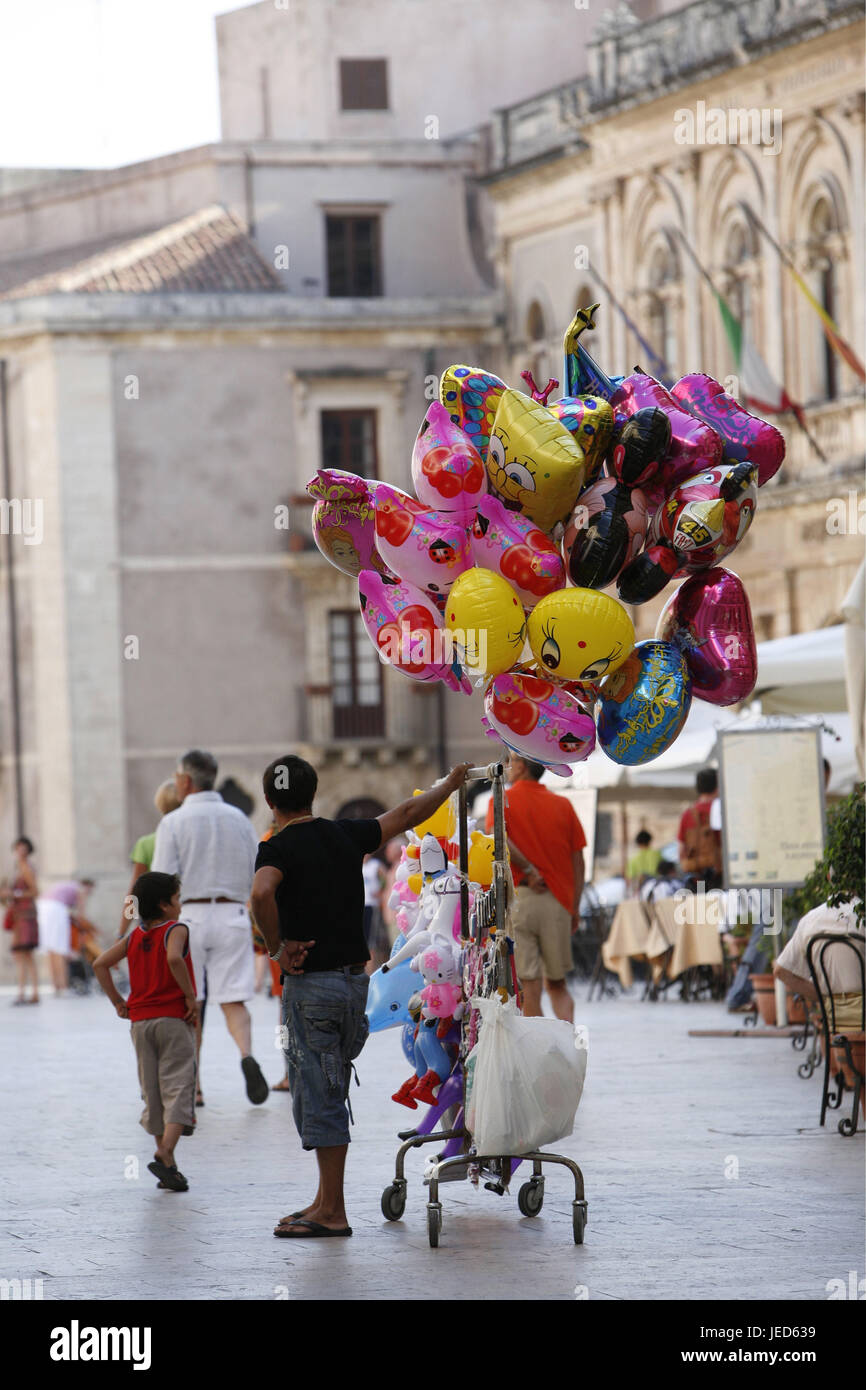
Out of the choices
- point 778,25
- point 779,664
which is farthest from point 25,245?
point 779,664

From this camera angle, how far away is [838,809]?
39.6ft

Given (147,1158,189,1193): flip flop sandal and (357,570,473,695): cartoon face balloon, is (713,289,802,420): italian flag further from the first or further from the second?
(357,570,473,695): cartoon face balloon

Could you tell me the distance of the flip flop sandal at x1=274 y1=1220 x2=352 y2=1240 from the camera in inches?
355

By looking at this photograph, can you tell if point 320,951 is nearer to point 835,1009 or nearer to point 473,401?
point 473,401

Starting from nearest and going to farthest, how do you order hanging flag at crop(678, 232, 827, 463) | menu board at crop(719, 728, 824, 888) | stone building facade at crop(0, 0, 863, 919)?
menu board at crop(719, 728, 824, 888)
hanging flag at crop(678, 232, 827, 463)
stone building facade at crop(0, 0, 863, 919)

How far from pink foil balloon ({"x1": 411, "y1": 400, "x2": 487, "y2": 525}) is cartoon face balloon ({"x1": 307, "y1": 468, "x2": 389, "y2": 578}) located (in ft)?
1.09

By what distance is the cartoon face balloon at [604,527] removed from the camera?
362 inches

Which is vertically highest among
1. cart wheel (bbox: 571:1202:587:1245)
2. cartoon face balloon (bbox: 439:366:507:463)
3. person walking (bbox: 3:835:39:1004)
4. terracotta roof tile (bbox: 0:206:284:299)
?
terracotta roof tile (bbox: 0:206:284:299)

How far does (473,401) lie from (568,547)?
63cm

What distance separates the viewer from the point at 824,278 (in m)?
33.5

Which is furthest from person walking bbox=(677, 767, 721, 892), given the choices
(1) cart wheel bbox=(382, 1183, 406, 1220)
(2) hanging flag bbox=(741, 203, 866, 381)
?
(1) cart wheel bbox=(382, 1183, 406, 1220)

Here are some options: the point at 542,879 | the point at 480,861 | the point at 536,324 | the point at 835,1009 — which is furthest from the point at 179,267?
the point at 480,861

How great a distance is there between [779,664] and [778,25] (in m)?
18.1

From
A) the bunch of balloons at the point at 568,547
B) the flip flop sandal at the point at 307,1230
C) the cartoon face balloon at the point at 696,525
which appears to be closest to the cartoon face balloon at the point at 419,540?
the bunch of balloons at the point at 568,547
